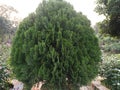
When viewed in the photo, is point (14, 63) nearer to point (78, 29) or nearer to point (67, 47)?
point (67, 47)

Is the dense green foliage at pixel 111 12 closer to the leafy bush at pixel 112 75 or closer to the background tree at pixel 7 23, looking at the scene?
the leafy bush at pixel 112 75

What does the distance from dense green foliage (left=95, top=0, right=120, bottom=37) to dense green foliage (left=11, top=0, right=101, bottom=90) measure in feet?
14.4

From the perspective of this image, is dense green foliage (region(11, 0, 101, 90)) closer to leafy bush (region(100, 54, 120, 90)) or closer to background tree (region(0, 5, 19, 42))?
leafy bush (region(100, 54, 120, 90))

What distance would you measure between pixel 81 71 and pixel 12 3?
13.5 m

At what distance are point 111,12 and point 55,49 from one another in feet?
16.2

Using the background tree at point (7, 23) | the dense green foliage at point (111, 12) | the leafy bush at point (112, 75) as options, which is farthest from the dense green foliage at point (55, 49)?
the background tree at point (7, 23)

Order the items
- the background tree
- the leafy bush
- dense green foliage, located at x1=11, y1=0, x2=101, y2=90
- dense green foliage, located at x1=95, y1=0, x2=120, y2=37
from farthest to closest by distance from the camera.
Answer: the background tree < dense green foliage, located at x1=95, y1=0, x2=120, y2=37 < the leafy bush < dense green foliage, located at x1=11, y1=0, x2=101, y2=90

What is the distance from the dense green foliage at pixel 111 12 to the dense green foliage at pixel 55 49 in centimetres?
438

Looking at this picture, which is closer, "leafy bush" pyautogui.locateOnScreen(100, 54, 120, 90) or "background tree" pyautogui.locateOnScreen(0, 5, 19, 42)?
"leafy bush" pyautogui.locateOnScreen(100, 54, 120, 90)

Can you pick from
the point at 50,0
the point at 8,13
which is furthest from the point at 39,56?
the point at 8,13

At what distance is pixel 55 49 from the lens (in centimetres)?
262

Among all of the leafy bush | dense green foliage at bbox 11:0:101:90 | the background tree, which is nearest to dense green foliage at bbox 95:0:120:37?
the leafy bush

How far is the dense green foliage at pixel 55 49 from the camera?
2588 millimetres

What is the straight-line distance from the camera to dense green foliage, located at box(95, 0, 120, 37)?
6895mm
